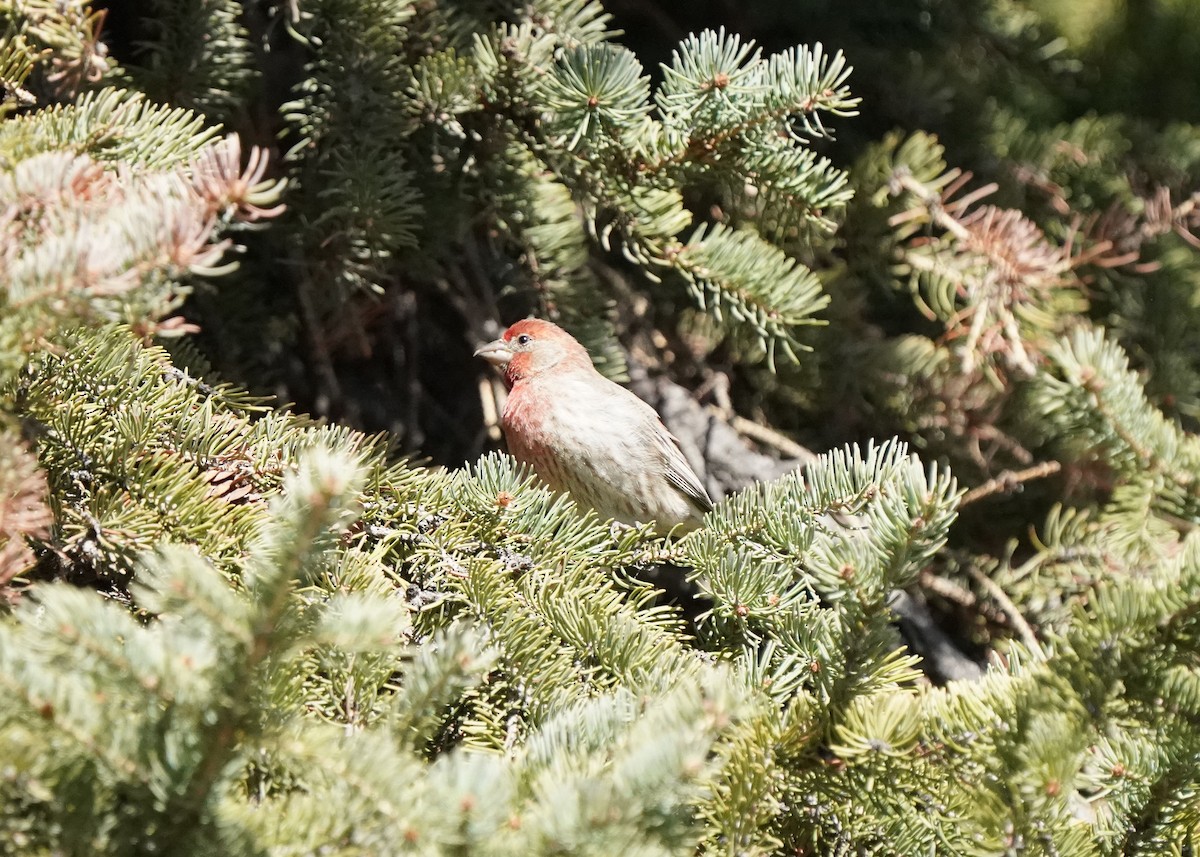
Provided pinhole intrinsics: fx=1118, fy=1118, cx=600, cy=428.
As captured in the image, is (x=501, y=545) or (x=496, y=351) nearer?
(x=501, y=545)

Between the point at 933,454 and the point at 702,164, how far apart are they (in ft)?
4.99

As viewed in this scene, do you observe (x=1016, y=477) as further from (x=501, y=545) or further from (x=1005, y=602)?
(x=501, y=545)

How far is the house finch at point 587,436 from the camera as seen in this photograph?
3.42 metres

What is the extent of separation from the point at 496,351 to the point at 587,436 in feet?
1.28

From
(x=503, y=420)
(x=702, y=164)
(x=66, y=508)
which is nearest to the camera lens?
(x=66, y=508)

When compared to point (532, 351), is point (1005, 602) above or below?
below

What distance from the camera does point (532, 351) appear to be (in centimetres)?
351

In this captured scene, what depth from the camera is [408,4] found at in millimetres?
2594

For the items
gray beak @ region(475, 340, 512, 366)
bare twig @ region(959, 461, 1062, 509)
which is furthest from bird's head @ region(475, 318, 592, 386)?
bare twig @ region(959, 461, 1062, 509)

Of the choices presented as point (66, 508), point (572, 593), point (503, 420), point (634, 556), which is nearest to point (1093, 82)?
point (503, 420)

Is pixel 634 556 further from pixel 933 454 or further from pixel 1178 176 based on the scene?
pixel 1178 176

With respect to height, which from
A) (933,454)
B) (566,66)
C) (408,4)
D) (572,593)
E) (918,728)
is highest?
(408,4)

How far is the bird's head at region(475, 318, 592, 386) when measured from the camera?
3.37m

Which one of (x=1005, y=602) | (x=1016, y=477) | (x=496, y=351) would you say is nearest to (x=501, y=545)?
(x=496, y=351)
